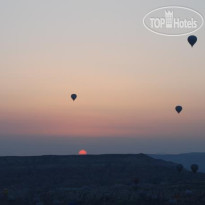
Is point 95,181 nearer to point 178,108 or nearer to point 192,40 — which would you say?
point 178,108

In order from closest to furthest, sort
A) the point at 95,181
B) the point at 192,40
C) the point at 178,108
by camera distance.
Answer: the point at 192,40 < the point at 95,181 < the point at 178,108

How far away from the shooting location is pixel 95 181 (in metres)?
65.1

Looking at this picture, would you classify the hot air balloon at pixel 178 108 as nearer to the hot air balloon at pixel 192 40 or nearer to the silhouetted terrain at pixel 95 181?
the silhouetted terrain at pixel 95 181

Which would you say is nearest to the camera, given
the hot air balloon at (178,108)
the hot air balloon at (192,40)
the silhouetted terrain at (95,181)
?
the silhouetted terrain at (95,181)

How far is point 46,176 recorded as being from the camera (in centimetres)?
6838

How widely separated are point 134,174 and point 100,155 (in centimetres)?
1252

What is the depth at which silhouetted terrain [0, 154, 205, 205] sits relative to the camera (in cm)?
4988

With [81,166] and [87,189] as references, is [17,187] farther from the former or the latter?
[81,166]

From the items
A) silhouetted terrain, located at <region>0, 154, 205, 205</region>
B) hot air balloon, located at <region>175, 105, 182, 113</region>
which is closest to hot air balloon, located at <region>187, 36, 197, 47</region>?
hot air balloon, located at <region>175, 105, 182, 113</region>

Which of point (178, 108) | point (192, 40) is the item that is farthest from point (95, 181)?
point (192, 40)

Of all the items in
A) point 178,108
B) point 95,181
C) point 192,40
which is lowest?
point 95,181

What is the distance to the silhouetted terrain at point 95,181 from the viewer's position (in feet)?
164

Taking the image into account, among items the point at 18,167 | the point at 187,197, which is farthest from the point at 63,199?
the point at 18,167

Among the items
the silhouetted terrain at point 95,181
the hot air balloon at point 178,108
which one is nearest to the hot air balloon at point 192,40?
the hot air balloon at point 178,108
